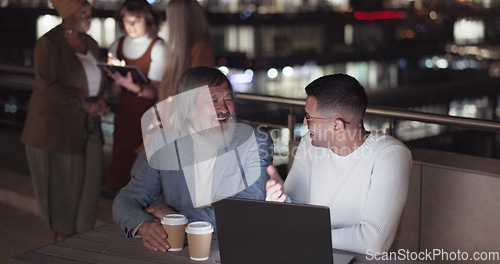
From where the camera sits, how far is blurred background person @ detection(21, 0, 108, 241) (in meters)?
3.27

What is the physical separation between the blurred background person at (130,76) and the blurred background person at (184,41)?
0.42ft

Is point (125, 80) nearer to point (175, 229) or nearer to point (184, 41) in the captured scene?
point (184, 41)

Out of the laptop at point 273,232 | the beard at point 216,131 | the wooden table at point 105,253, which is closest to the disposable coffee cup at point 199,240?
the wooden table at point 105,253

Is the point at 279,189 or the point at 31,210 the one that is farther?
the point at 31,210

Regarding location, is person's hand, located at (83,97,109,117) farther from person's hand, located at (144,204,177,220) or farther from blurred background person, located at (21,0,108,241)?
person's hand, located at (144,204,177,220)

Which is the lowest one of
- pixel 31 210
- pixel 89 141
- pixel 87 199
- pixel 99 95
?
pixel 31 210

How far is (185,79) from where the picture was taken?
82.2 inches

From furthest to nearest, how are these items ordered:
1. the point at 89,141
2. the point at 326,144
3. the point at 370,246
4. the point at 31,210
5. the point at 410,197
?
1. the point at 31,210
2. the point at 89,141
3. the point at 410,197
4. the point at 326,144
5. the point at 370,246

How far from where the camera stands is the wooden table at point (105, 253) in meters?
1.73

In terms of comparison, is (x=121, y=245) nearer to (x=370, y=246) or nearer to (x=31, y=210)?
(x=370, y=246)

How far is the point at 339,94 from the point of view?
1.92 metres

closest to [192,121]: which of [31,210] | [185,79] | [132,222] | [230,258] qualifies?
[185,79]

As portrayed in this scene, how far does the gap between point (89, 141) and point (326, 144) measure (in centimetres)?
186

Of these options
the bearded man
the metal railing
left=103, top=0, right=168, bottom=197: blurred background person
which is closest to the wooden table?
the bearded man
